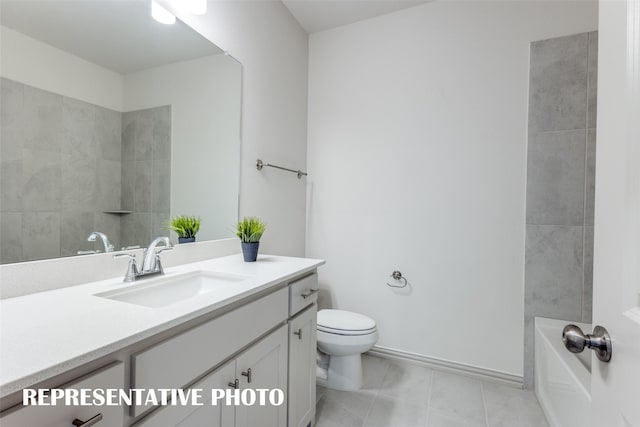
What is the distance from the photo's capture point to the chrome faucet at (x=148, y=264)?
3.55 feet

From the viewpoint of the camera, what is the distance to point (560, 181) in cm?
177

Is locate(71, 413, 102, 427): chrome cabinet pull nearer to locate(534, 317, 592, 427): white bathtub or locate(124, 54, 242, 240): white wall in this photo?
locate(124, 54, 242, 240): white wall

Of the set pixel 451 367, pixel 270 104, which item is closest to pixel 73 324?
pixel 270 104

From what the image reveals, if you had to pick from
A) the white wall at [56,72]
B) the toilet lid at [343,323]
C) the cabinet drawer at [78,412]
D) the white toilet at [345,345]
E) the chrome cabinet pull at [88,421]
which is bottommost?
the white toilet at [345,345]

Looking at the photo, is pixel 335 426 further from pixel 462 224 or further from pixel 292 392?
pixel 462 224

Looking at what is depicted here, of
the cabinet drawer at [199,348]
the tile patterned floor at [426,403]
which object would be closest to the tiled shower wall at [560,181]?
the tile patterned floor at [426,403]

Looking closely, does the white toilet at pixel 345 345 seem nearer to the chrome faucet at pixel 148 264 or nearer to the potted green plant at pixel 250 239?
the potted green plant at pixel 250 239

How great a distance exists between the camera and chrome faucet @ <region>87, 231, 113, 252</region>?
A: 1062 mm

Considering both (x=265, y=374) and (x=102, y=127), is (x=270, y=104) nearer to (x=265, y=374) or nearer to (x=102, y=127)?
(x=102, y=127)

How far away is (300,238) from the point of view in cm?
244

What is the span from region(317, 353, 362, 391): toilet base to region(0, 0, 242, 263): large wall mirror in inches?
43.4

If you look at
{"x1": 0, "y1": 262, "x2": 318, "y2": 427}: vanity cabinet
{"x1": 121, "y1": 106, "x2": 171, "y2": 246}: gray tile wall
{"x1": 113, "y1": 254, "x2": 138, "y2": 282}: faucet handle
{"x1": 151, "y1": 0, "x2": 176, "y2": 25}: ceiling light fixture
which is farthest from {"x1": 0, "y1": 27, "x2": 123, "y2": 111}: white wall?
{"x1": 0, "y1": 262, "x2": 318, "y2": 427}: vanity cabinet

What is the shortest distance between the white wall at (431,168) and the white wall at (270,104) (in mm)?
172

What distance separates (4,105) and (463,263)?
2.31m
